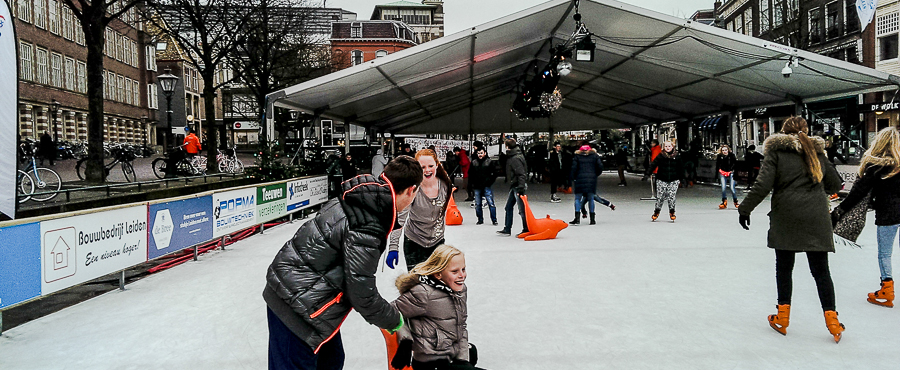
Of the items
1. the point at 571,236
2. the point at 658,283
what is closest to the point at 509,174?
the point at 571,236

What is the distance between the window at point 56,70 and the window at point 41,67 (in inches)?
22.2

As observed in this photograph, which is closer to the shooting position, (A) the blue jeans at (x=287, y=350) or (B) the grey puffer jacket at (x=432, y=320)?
(A) the blue jeans at (x=287, y=350)

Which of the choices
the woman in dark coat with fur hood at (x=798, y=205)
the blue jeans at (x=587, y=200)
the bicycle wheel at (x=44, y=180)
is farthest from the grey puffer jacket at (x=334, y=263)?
the blue jeans at (x=587, y=200)

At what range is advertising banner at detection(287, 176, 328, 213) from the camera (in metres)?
14.1

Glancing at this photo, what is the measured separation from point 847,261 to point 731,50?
24.5ft

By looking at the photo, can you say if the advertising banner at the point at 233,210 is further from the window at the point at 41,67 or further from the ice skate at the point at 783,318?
the window at the point at 41,67

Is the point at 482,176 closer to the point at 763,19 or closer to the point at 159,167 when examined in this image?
the point at 159,167

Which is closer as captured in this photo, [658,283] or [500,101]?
[658,283]

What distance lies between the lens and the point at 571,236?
428 inches

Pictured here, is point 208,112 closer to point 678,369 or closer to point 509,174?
point 509,174

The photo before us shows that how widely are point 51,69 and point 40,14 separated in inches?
115

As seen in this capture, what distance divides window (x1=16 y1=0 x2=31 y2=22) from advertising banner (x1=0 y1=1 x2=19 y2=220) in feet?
94.8

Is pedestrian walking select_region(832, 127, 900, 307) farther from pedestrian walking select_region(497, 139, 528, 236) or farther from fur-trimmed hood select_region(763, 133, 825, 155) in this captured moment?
pedestrian walking select_region(497, 139, 528, 236)

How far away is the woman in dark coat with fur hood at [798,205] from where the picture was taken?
15.3ft
